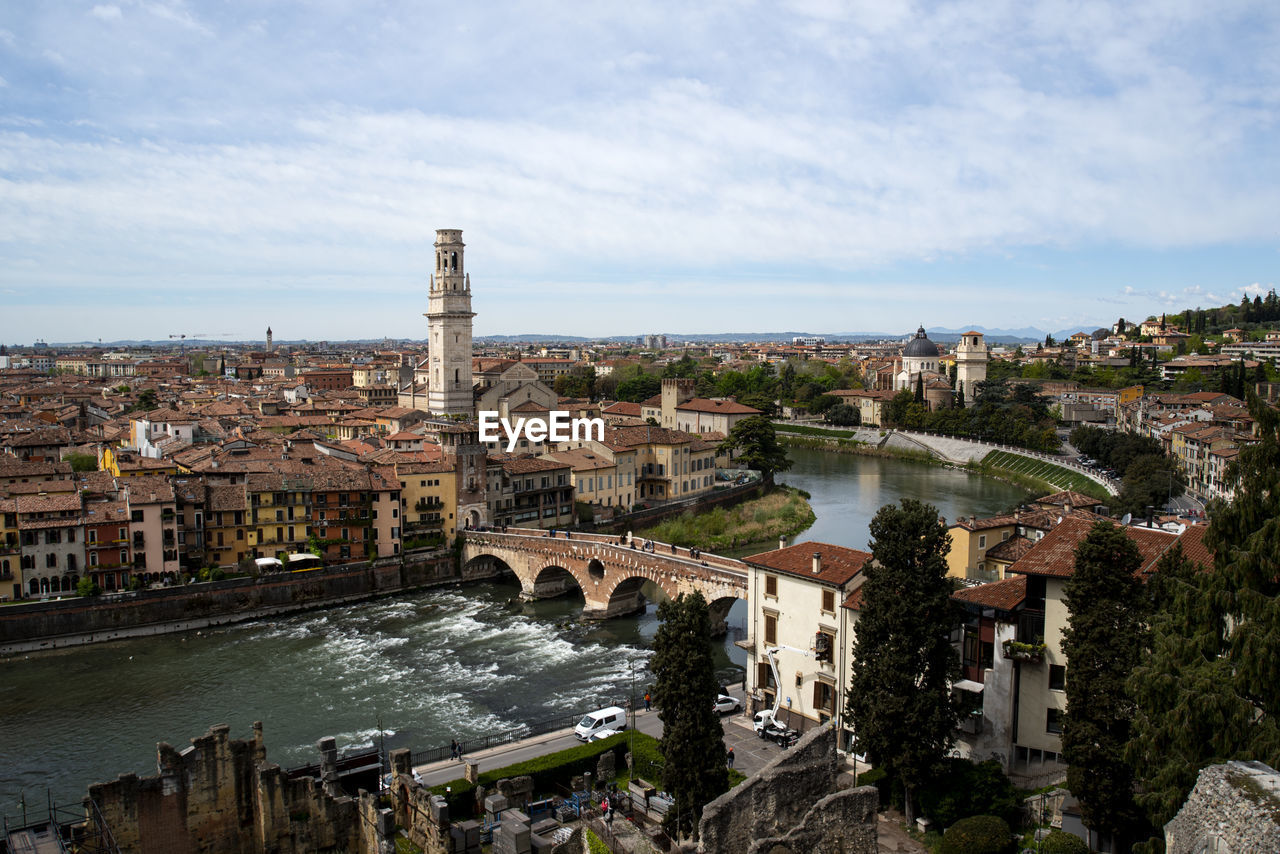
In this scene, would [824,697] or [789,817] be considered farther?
[824,697]

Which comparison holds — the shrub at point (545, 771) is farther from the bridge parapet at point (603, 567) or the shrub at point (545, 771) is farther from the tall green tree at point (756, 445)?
the tall green tree at point (756, 445)

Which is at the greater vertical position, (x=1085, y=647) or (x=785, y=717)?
(x=1085, y=647)

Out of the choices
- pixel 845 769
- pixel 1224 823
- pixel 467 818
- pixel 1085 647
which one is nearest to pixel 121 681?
pixel 467 818

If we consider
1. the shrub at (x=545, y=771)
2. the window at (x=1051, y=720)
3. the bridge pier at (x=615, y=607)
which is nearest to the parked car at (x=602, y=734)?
the shrub at (x=545, y=771)

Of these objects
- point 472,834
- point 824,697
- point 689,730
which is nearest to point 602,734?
point 824,697

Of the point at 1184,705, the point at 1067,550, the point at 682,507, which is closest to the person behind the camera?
the point at 1184,705

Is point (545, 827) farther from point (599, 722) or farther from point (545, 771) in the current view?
point (599, 722)

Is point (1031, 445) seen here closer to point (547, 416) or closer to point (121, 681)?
point (547, 416)
